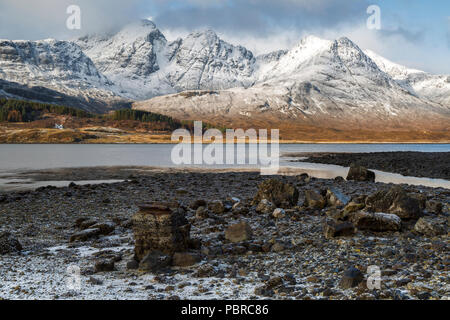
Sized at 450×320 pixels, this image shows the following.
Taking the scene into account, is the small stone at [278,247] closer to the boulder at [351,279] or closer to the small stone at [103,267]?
the boulder at [351,279]

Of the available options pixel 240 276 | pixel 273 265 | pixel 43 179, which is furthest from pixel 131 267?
pixel 43 179

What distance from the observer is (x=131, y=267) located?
38.8ft

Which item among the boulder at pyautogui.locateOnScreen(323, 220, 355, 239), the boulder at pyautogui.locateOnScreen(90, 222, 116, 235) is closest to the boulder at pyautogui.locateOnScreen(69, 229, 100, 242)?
the boulder at pyautogui.locateOnScreen(90, 222, 116, 235)

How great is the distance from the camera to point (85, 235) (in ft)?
51.7

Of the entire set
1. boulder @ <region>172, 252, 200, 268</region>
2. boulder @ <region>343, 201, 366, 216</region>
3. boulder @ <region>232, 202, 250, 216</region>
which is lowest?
boulder @ <region>172, 252, 200, 268</region>

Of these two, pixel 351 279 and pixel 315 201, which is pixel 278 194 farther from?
pixel 351 279

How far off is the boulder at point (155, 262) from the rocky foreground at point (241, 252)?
3cm

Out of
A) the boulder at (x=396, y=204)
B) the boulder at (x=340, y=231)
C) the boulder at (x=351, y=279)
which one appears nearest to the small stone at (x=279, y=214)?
the boulder at (x=396, y=204)

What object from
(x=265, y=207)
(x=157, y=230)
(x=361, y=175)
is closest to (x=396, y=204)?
(x=265, y=207)

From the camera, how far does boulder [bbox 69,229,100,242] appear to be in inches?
614

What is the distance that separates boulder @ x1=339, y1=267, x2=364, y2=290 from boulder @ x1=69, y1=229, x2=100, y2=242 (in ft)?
34.2

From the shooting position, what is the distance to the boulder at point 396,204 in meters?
15.7

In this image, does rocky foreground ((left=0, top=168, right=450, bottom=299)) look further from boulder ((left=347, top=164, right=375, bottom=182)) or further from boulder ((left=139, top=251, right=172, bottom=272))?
boulder ((left=347, top=164, right=375, bottom=182))
